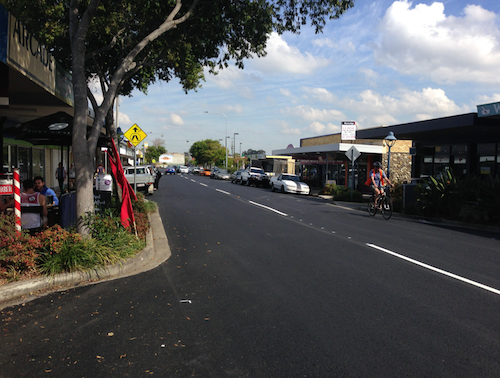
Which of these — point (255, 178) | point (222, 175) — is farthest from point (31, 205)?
point (222, 175)

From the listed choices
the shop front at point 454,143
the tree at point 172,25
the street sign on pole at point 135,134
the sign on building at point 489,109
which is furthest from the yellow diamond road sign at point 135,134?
the sign on building at point 489,109

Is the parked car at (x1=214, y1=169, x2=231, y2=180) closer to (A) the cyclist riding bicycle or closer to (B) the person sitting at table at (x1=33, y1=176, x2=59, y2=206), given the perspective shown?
(A) the cyclist riding bicycle

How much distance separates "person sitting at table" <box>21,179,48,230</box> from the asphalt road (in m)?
2.40

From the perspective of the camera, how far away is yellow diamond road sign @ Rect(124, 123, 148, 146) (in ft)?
55.9

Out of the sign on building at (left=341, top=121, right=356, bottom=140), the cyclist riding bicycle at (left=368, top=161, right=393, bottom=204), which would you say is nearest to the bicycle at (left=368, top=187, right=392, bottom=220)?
the cyclist riding bicycle at (left=368, top=161, right=393, bottom=204)

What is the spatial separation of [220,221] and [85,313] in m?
8.26

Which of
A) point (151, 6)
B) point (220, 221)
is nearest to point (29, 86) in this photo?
point (151, 6)

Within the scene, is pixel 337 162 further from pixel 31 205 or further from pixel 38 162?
pixel 31 205

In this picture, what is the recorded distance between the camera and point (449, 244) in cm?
973

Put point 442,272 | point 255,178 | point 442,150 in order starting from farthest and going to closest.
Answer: point 255,178, point 442,150, point 442,272

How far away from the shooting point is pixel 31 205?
7.53m

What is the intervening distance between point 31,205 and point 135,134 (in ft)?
33.2

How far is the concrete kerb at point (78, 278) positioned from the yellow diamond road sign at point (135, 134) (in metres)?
9.29

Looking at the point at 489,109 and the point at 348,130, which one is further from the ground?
the point at 348,130
